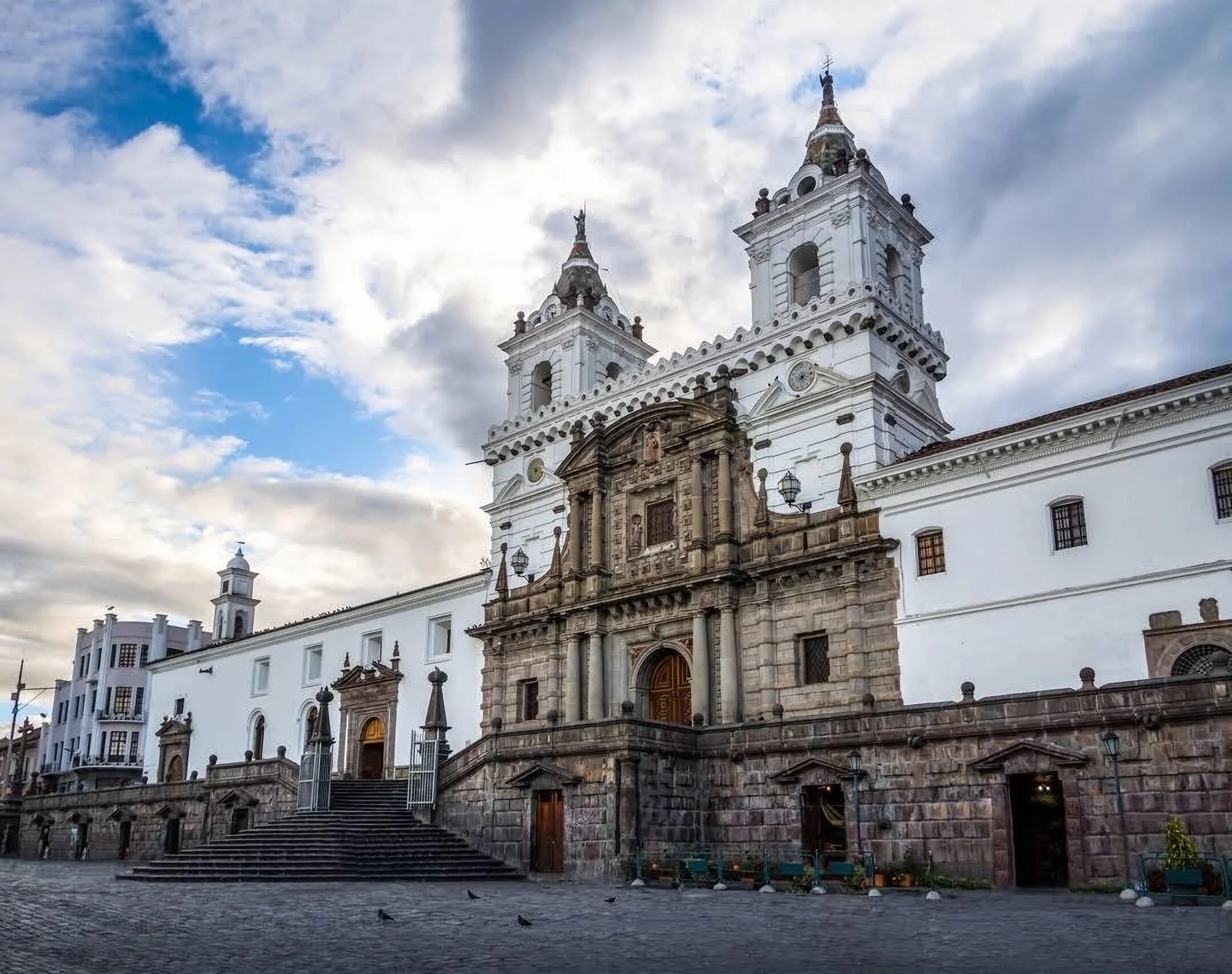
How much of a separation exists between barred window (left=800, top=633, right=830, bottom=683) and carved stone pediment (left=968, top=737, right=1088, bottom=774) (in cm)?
757

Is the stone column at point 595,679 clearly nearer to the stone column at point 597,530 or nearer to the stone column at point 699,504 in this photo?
the stone column at point 597,530

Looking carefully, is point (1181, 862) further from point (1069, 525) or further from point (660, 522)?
point (660, 522)

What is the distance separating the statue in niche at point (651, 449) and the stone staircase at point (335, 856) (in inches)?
538

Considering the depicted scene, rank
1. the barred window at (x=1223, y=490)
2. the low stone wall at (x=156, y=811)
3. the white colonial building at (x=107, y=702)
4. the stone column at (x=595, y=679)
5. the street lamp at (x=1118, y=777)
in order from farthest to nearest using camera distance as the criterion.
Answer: the white colonial building at (x=107, y=702) < the low stone wall at (x=156, y=811) < the stone column at (x=595, y=679) < the barred window at (x=1223, y=490) < the street lamp at (x=1118, y=777)

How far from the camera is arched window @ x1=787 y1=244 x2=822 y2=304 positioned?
38.2 metres

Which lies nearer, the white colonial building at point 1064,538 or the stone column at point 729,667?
the white colonial building at point 1064,538

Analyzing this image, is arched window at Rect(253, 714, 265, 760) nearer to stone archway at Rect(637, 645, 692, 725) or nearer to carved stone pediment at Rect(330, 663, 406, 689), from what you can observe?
carved stone pediment at Rect(330, 663, 406, 689)

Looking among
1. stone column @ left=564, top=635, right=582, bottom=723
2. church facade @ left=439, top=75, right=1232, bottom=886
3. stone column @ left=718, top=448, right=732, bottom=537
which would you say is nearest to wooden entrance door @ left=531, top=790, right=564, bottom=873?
church facade @ left=439, top=75, right=1232, bottom=886

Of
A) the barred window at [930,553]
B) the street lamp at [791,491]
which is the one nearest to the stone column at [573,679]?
the street lamp at [791,491]

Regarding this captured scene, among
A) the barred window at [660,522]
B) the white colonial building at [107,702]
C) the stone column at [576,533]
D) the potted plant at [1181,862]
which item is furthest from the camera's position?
the white colonial building at [107,702]

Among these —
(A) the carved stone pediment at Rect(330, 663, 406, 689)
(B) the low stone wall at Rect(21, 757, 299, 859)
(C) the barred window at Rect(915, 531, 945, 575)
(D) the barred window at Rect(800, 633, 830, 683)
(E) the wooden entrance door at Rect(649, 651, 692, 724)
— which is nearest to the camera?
(C) the barred window at Rect(915, 531, 945, 575)

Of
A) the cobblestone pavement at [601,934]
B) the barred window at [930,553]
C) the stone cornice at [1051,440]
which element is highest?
the stone cornice at [1051,440]

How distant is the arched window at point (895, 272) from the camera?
125 ft

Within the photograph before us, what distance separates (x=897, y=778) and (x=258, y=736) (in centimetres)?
Result: 3568
